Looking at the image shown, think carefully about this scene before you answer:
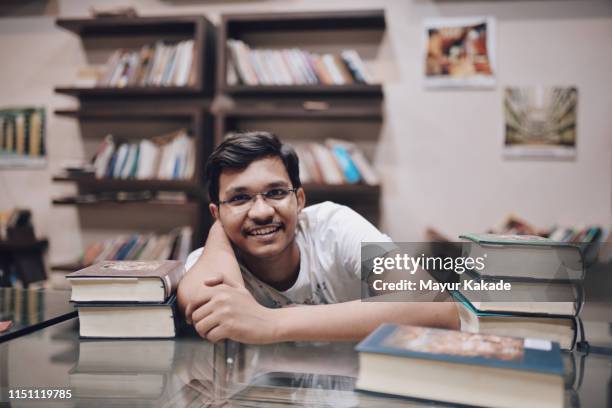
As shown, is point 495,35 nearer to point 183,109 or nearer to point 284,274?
point 183,109

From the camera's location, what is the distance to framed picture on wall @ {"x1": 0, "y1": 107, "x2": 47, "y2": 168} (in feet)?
10.7

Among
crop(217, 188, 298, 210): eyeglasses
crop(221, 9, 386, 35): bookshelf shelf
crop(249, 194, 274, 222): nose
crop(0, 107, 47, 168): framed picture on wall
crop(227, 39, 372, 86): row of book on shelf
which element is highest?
crop(221, 9, 386, 35): bookshelf shelf

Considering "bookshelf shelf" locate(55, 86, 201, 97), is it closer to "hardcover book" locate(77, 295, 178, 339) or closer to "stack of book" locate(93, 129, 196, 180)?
"stack of book" locate(93, 129, 196, 180)

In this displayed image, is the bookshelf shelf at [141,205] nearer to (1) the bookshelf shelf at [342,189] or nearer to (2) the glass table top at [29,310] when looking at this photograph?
(1) the bookshelf shelf at [342,189]

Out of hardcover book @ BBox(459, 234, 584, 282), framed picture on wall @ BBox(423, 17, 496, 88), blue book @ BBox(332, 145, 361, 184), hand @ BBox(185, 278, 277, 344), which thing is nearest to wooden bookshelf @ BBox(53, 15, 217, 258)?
blue book @ BBox(332, 145, 361, 184)

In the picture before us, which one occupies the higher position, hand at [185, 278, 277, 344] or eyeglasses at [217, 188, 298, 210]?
eyeglasses at [217, 188, 298, 210]

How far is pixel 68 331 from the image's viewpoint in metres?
0.98

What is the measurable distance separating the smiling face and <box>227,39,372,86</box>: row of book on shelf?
65.8 inches

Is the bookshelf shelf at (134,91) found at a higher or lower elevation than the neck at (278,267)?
higher

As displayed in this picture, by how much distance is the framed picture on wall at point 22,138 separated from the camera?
3.28m

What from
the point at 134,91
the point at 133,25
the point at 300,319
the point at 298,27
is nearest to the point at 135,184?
the point at 134,91

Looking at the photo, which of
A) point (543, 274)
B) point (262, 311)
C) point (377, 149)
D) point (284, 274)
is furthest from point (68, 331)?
point (377, 149)

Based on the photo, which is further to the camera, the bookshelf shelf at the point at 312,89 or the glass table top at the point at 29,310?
the bookshelf shelf at the point at 312,89

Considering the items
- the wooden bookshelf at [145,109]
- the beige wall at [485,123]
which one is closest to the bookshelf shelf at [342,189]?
the beige wall at [485,123]
